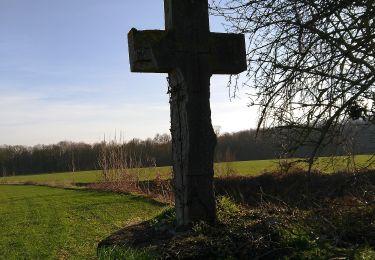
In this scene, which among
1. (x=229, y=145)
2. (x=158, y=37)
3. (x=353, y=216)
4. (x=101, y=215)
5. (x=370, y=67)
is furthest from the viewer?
(x=229, y=145)

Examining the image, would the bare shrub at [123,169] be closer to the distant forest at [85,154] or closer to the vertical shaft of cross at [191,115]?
the distant forest at [85,154]

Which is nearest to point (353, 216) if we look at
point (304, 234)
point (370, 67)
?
point (304, 234)

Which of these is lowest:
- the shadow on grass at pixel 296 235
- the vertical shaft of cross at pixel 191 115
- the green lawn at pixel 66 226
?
the green lawn at pixel 66 226

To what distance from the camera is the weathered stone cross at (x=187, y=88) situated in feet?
16.0

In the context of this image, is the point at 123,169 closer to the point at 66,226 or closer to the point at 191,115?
the point at 66,226

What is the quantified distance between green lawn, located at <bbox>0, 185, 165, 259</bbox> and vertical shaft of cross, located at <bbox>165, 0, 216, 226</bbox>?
2.95m

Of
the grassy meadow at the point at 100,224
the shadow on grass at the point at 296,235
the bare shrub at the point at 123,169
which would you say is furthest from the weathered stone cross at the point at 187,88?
the bare shrub at the point at 123,169

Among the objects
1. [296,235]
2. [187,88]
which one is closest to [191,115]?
[187,88]

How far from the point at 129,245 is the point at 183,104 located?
1470 millimetres

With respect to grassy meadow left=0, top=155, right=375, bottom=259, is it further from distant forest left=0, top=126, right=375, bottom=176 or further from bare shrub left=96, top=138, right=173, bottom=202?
distant forest left=0, top=126, right=375, bottom=176

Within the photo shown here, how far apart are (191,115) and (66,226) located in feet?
34.4

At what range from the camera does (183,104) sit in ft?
16.2

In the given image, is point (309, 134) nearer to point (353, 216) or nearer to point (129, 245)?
point (353, 216)

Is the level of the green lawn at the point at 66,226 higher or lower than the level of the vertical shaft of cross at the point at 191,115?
lower
